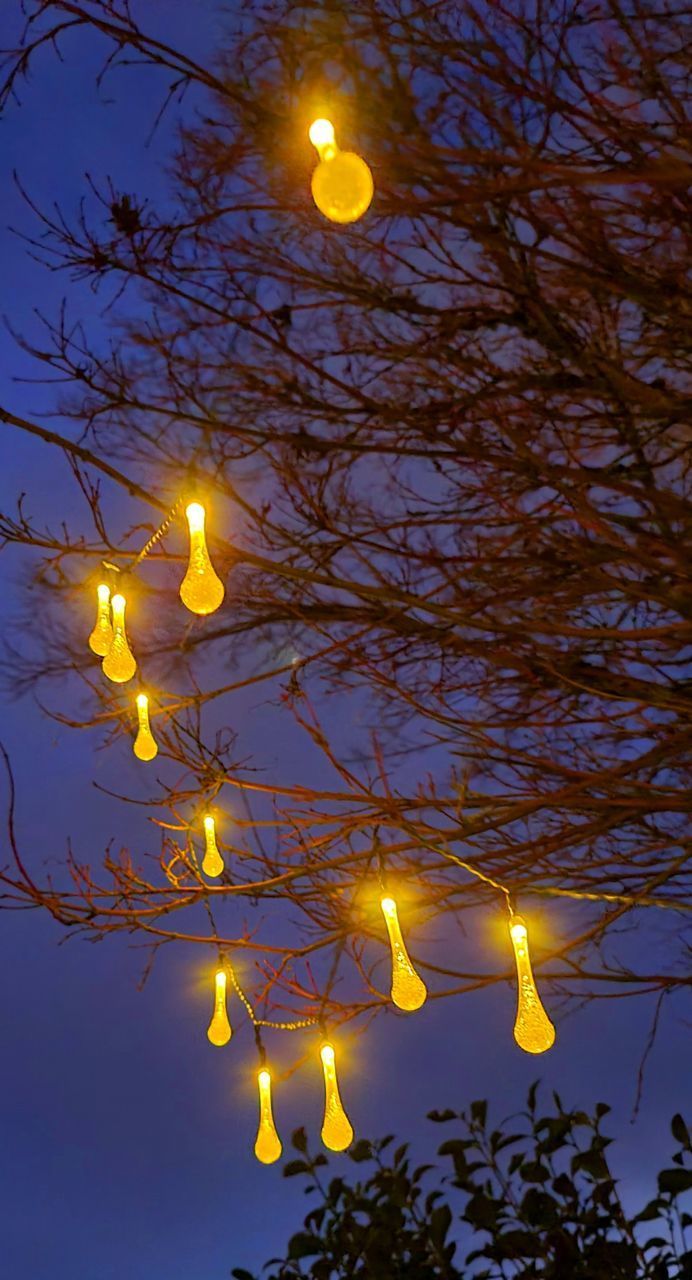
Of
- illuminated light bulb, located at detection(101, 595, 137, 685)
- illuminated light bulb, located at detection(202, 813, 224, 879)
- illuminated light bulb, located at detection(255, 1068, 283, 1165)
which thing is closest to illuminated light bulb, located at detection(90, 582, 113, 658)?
illuminated light bulb, located at detection(101, 595, 137, 685)

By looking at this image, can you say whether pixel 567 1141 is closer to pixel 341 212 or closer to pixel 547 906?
pixel 547 906

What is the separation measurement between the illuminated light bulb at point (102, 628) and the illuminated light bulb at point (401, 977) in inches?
37.3

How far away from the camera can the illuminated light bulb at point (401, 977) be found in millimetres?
2430

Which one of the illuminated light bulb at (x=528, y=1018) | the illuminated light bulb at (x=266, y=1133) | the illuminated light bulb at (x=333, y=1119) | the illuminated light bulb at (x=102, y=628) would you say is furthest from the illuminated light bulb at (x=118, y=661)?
the illuminated light bulb at (x=266, y=1133)

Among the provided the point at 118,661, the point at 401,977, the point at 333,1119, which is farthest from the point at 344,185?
the point at 333,1119

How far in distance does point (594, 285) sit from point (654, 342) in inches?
20.4

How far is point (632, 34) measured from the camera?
224 cm

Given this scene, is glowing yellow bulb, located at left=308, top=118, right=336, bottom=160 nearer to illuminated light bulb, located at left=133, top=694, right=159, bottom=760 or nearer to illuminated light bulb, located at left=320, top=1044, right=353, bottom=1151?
illuminated light bulb, located at left=133, top=694, right=159, bottom=760

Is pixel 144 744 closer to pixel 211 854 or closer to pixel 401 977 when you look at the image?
pixel 211 854

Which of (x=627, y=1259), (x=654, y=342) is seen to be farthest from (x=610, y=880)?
(x=654, y=342)

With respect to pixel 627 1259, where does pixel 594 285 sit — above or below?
above

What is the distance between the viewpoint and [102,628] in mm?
2662

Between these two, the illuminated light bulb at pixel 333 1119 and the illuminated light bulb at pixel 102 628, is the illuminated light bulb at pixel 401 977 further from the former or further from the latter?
the illuminated light bulb at pixel 102 628

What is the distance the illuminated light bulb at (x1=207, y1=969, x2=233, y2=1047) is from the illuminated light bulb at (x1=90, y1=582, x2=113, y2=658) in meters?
1.21
